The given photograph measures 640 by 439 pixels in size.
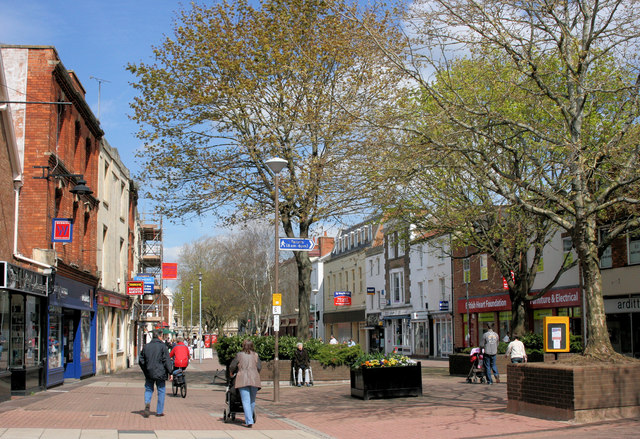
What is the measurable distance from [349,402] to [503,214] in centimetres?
1130

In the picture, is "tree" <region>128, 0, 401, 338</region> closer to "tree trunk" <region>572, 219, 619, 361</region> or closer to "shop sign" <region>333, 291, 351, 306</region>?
"tree trunk" <region>572, 219, 619, 361</region>

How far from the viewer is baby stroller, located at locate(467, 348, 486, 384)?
21.1m

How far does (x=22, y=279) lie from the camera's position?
1761 cm

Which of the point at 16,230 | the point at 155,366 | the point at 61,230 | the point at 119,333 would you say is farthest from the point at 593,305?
the point at 119,333

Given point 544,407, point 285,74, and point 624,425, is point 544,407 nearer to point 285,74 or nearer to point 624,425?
point 624,425

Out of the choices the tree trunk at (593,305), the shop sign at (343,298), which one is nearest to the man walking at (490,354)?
the tree trunk at (593,305)

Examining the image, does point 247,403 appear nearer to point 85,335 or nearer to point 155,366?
point 155,366

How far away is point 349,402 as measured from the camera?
16672mm

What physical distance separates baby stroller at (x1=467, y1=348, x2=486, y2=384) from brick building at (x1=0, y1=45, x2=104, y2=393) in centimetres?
1236

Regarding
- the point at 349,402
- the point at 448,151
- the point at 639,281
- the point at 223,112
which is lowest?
the point at 349,402

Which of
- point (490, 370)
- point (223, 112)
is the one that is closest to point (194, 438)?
point (490, 370)

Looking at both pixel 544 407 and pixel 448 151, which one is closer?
pixel 544 407

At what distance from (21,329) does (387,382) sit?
9.54m

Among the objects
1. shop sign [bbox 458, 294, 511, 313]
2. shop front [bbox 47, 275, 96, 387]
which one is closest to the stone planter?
shop front [bbox 47, 275, 96, 387]
